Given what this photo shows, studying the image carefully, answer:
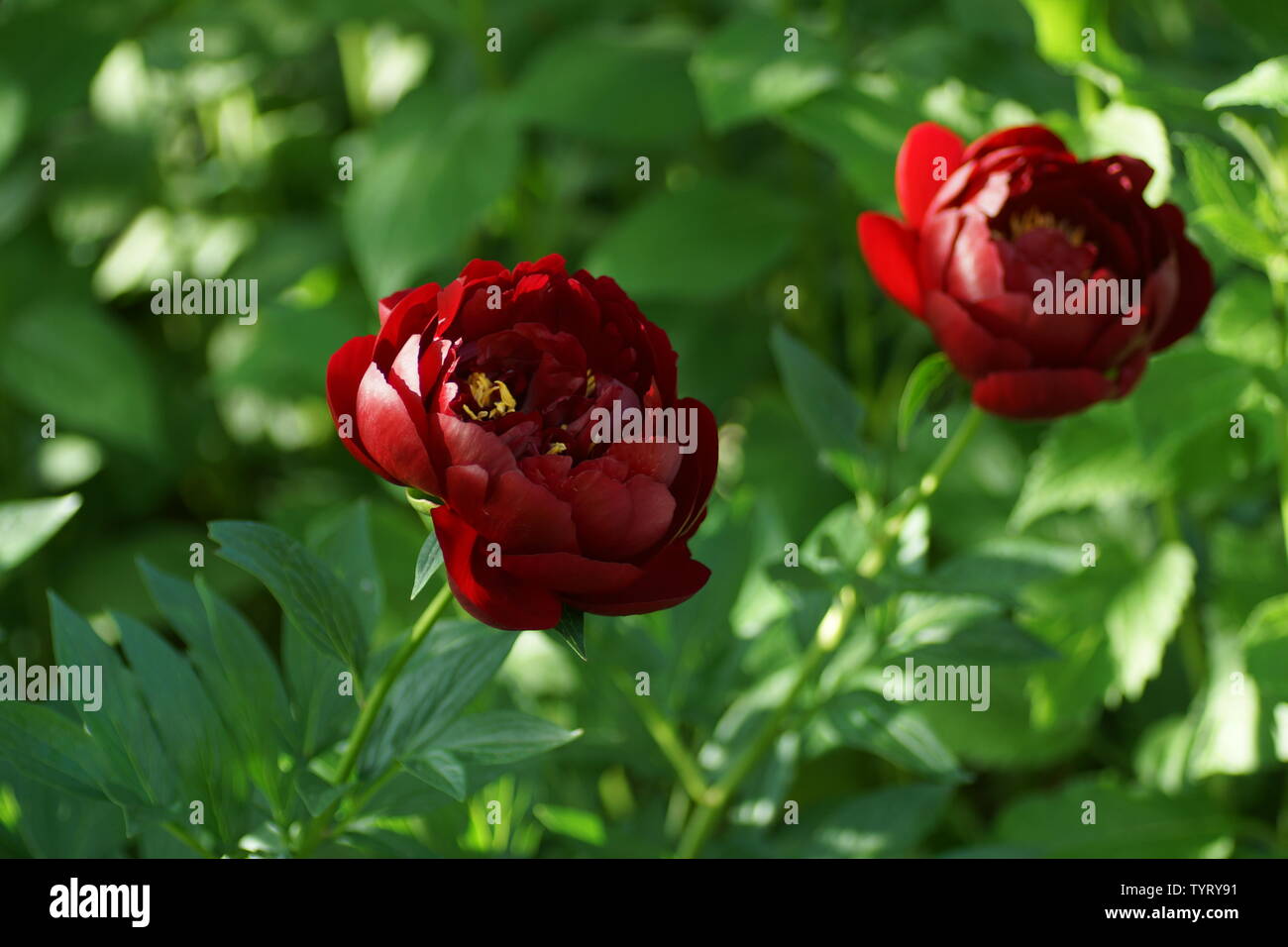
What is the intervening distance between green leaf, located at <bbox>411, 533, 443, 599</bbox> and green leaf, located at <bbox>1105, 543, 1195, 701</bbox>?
484 millimetres

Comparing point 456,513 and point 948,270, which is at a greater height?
point 948,270

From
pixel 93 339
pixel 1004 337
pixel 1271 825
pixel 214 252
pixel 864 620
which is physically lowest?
pixel 1271 825

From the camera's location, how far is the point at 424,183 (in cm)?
94

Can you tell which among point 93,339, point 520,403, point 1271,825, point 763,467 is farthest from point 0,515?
point 1271,825

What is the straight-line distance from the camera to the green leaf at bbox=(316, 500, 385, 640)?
1.86 feet

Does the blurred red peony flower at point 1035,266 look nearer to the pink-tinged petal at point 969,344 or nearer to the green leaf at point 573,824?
the pink-tinged petal at point 969,344

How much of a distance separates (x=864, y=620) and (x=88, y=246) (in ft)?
2.95

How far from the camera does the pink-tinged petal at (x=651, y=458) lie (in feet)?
1.38

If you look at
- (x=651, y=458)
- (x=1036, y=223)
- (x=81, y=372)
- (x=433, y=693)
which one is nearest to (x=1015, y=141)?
(x=1036, y=223)

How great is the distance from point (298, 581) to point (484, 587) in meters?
0.10

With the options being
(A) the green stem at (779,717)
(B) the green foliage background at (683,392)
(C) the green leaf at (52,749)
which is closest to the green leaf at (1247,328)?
(B) the green foliage background at (683,392)

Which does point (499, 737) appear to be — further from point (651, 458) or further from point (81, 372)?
point (81, 372)

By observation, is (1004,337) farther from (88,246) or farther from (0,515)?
(88,246)
